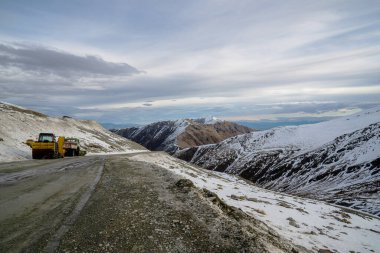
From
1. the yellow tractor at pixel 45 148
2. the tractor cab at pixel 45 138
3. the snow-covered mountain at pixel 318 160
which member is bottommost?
the snow-covered mountain at pixel 318 160

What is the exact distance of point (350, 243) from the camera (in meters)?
16.6

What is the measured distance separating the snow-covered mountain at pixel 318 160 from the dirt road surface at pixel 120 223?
58.6 m

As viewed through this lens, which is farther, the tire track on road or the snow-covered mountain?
the snow-covered mountain

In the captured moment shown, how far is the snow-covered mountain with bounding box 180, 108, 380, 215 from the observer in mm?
79388

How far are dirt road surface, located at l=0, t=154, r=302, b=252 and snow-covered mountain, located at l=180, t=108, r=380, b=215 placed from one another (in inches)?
2308

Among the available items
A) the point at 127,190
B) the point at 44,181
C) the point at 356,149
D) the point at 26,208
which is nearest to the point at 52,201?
the point at 26,208

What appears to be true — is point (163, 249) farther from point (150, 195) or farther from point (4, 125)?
point (4, 125)

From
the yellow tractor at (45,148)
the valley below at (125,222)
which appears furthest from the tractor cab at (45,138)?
the valley below at (125,222)

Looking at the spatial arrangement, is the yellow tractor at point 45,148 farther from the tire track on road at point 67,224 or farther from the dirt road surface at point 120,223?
the tire track on road at point 67,224

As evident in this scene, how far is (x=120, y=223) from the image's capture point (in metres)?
8.19

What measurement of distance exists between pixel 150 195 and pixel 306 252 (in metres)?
6.74

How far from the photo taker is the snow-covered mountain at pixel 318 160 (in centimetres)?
7939

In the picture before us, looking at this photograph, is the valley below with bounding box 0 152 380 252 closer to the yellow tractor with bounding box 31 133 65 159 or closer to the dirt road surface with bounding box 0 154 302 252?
the dirt road surface with bounding box 0 154 302 252

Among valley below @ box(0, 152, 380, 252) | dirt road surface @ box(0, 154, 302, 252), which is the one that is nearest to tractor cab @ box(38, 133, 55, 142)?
valley below @ box(0, 152, 380, 252)
